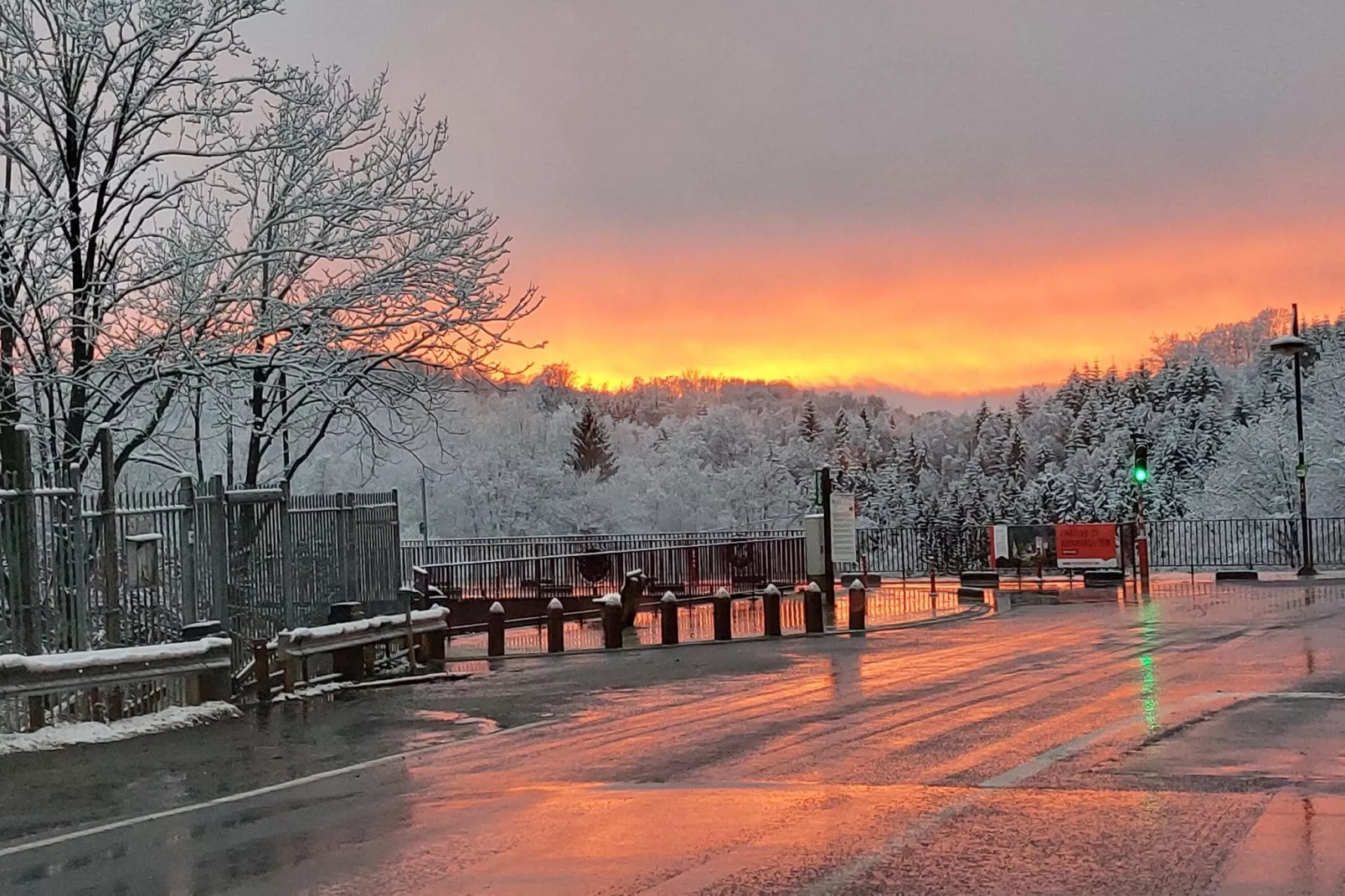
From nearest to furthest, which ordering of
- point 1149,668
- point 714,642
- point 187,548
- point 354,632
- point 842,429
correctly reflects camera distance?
1. point 187,548
2. point 1149,668
3. point 354,632
4. point 714,642
5. point 842,429

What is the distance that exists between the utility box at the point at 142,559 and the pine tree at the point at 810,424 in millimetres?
138207

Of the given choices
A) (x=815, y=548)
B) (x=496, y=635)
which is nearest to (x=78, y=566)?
(x=496, y=635)

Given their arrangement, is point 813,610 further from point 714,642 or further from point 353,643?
point 353,643

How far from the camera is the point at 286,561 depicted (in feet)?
56.1

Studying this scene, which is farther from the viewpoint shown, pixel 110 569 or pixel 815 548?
pixel 815 548

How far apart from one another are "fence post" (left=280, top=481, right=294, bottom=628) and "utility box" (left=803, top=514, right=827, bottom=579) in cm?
1398

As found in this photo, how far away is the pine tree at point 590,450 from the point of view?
326 feet

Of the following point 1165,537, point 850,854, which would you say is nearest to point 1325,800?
point 850,854

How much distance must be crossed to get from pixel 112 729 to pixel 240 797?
395 cm

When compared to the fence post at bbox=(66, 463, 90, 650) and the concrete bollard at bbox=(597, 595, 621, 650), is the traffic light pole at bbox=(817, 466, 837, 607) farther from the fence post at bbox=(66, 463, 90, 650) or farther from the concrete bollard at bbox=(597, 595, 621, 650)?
the fence post at bbox=(66, 463, 90, 650)

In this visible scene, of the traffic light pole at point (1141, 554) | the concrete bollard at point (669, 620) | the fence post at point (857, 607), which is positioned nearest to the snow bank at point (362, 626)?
the concrete bollard at point (669, 620)

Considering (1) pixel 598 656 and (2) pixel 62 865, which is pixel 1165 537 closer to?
(1) pixel 598 656

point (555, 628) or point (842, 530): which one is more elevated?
point (842, 530)

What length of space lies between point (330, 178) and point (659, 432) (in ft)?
345
